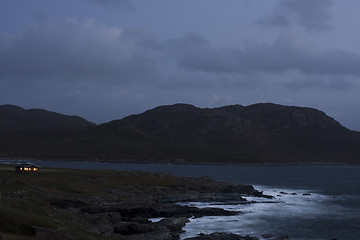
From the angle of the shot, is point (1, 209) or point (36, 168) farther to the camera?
point (36, 168)

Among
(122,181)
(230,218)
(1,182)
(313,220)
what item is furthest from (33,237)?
(122,181)

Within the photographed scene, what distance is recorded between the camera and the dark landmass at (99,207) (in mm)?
32906

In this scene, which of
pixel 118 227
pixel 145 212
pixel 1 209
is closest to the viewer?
pixel 1 209

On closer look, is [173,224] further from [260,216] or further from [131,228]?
[260,216]

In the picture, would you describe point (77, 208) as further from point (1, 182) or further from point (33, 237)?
point (33, 237)

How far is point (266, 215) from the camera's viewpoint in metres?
66.7

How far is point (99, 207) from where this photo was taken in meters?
56.9

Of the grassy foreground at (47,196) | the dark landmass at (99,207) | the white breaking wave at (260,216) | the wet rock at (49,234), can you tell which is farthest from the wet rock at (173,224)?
the wet rock at (49,234)

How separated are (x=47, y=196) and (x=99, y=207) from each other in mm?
8171

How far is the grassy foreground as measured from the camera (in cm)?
3178

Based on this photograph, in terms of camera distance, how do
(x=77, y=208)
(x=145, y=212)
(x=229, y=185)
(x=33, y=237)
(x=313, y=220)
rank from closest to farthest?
(x=33, y=237) → (x=77, y=208) → (x=145, y=212) → (x=313, y=220) → (x=229, y=185)

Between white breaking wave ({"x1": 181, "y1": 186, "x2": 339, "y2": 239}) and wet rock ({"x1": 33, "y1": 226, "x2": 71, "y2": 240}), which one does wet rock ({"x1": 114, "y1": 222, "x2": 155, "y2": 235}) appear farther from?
wet rock ({"x1": 33, "y1": 226, "x2": 71, "y2": 240})

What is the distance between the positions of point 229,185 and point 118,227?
197ft

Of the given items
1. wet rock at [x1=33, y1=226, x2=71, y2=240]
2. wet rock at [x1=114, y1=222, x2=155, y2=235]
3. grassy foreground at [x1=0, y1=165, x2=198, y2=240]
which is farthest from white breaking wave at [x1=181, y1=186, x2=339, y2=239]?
wet rock at [x1=33, y1=226, x2=71, y2=240]
